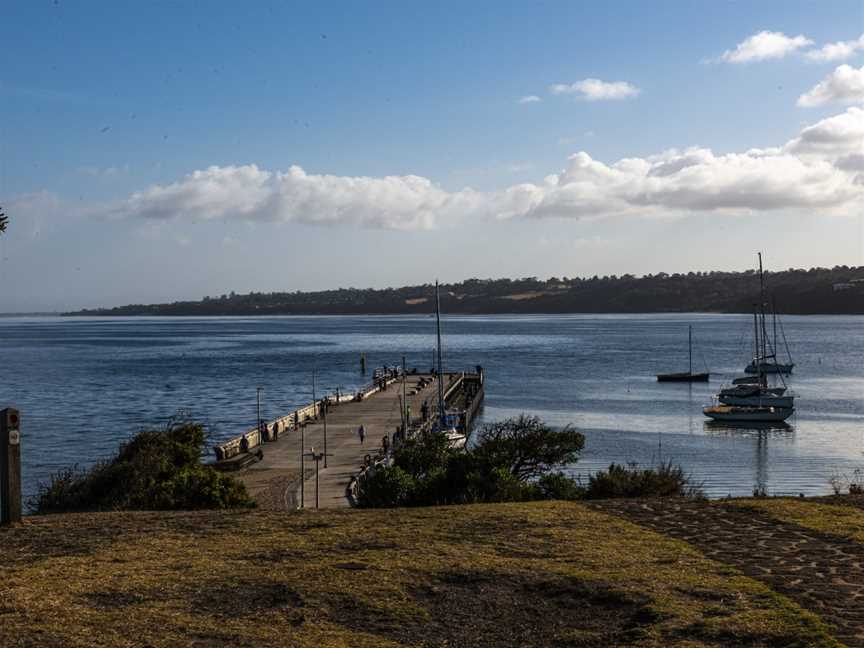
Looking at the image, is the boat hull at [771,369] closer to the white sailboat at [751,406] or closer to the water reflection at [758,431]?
the white sailboat at [751,406]

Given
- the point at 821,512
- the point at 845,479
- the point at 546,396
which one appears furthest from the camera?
the point at 546,396

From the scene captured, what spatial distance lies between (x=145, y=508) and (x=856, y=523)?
41.7 ft

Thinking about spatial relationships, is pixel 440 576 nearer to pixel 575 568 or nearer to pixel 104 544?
pixel 575 568

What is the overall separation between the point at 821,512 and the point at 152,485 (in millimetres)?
13814

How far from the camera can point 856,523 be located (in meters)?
13.9

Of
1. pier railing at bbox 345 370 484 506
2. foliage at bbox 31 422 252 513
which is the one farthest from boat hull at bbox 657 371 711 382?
foliage at bbox 31 422 252 513

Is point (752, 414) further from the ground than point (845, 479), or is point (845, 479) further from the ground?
point (845, 479)

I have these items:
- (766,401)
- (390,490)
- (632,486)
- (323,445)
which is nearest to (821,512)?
(632,486)

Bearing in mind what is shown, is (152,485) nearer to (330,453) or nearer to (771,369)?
(330,453)

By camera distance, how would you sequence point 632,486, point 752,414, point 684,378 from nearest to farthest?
1. point 632,486
2. point 752,414
3. point 684,378

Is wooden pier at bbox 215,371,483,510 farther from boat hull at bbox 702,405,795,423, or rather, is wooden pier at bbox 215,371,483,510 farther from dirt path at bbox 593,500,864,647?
boat hull at bbox 702,405,795,423

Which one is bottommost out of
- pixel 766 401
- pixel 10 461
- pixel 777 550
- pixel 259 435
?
pixel 766 401

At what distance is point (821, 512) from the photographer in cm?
1489

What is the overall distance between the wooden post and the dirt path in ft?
29.9
